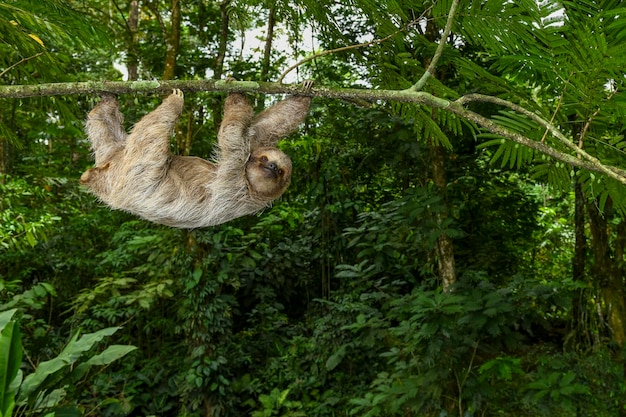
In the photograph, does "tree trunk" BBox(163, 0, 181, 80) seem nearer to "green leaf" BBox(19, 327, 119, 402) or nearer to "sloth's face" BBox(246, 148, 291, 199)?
"green leaf" BBox(19, 327, 119, 402)

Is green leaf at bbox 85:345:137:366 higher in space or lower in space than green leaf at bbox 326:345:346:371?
higher

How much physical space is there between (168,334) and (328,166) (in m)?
4.45

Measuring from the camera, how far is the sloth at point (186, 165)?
3133mm

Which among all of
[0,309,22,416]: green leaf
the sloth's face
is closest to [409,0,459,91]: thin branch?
the sloth's face

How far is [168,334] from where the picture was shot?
9586 millimetres

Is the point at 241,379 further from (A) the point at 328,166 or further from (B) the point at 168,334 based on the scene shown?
(A) the point at 328,166

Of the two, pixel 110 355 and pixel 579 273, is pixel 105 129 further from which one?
pixel 579 273

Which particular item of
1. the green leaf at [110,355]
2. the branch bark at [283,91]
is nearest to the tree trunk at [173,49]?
the green leaf at [110,355]

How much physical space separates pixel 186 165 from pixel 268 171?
0.63 meters

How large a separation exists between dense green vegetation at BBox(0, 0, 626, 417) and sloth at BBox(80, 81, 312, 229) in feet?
1.21

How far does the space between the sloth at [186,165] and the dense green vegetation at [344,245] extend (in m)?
0.37

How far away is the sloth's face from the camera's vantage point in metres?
3.21

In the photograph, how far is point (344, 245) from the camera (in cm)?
834

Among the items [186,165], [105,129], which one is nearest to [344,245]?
[186,165]
